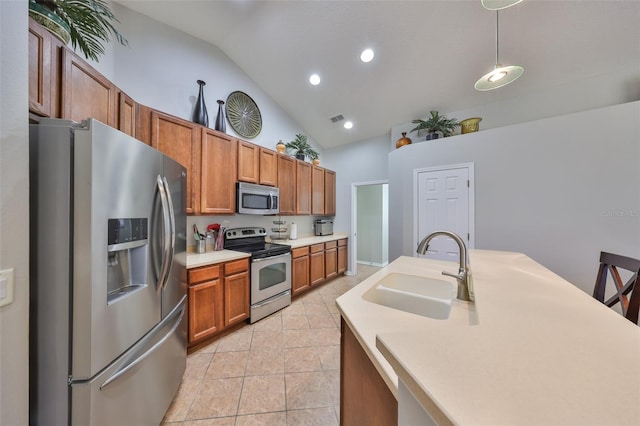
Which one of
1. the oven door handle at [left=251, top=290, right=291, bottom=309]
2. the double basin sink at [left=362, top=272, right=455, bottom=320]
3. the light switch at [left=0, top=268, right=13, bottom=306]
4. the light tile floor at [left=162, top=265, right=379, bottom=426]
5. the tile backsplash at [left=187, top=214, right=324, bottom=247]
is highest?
the tile backsplash at [left=187, top=214, right=324, bottom=247]

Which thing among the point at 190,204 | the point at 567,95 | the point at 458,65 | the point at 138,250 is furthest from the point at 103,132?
the point at 567,95

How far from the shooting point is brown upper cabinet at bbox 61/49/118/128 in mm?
1181

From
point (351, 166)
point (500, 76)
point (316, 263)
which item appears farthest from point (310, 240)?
point (500, 76)

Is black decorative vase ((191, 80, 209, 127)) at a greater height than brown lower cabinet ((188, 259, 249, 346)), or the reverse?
black decorative vase ((191, 80, 209, 127))

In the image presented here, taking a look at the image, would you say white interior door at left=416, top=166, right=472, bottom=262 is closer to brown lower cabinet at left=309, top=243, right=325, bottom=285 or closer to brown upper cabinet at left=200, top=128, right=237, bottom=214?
brown lower cabinet at left=309, top=243, right=325, bottom=285

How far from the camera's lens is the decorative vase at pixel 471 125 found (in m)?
2.85

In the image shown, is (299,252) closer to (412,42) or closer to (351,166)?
(351,166)

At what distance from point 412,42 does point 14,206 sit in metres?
3.38

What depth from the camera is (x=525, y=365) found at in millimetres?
338

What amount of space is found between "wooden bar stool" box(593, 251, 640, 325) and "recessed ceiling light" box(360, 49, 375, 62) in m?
2.84

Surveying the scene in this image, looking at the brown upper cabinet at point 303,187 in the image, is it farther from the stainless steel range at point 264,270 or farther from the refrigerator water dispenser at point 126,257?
the refrigerator water dispenser at point 126,257

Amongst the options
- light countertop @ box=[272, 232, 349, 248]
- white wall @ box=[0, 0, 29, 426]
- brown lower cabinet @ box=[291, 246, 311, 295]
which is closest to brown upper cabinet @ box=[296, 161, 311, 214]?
light countertop @ box=[272, 232, 349, 248]

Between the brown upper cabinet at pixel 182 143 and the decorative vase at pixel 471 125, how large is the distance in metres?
3.36

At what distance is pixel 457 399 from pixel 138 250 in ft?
4.91
